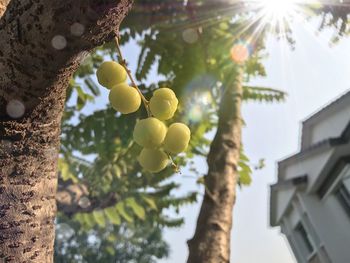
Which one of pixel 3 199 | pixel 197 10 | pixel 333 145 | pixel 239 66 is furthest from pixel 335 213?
pixel 3 199

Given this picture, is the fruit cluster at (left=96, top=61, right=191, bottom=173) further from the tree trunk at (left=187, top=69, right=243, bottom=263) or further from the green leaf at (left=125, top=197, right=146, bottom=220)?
the green leaf at (left=125, top=197, right=146, bottom=220)

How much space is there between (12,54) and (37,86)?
109mm

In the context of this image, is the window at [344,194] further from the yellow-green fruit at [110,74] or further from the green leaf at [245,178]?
the yellow-green fruit at [110,74]

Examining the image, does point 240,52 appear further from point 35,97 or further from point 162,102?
point 35,97

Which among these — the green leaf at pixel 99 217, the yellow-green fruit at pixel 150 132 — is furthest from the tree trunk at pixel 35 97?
the green leaf at pixel 99 217

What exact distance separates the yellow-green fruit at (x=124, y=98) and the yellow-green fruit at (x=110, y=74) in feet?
0.11

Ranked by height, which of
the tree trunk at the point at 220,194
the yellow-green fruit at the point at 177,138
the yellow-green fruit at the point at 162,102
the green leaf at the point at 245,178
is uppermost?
the green leaf at the point at 245,178

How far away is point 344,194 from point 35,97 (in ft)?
27.8

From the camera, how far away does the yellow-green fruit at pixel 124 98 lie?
110 centimetres

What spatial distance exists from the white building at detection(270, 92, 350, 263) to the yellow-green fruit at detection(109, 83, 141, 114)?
24.7 ft

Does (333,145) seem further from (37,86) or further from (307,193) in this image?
(37,86)

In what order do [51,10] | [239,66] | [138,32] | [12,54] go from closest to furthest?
[51,10] → [12,54] → [138,32] → [239,66]

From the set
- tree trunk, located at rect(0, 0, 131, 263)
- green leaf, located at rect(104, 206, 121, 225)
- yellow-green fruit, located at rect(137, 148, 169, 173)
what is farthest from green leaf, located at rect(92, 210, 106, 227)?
yellow-green fruit, located at rect(137, 148, 169, 173)

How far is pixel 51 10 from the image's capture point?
2.81 ft
